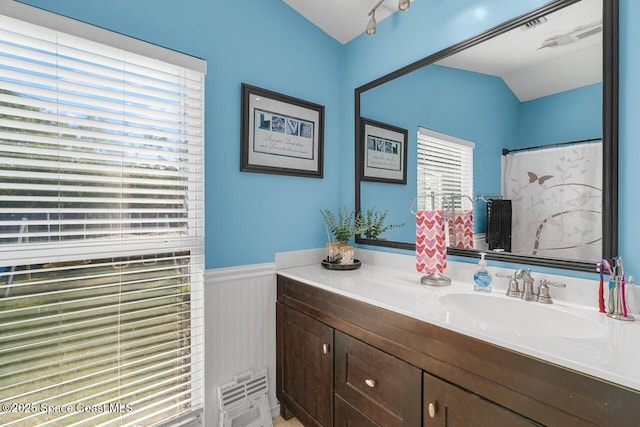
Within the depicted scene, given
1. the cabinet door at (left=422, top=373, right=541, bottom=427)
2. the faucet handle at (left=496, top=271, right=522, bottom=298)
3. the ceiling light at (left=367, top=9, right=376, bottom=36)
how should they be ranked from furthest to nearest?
the ceiling light at (left=367, top=9, right=376, bottom=36), the faucet handle at (left=496, top=271, right=522, bottom=298), the cabinet door at (left=422, top=373, right=541, bottom=427)

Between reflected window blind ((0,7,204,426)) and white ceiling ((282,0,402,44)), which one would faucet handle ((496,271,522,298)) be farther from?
white ceiling ((282,0,402,44))

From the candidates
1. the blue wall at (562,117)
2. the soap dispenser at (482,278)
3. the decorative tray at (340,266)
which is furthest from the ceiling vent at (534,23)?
the decorative tray at (340,266)

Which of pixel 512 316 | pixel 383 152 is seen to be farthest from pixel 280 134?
pixel 512 316

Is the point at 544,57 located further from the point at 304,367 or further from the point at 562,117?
the point at 304,367

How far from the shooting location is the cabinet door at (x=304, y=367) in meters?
1.46

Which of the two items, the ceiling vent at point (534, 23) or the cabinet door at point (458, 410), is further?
the ceiling vent at point (534, 23)

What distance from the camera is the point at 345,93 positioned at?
219cm

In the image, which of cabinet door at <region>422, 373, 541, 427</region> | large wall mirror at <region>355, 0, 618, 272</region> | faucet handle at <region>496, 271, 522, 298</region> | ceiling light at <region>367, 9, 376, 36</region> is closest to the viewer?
cabinet door at <region>422, 373, 541, 427</region>

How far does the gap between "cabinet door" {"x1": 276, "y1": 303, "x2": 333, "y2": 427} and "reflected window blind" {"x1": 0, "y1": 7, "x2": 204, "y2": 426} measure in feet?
1.53

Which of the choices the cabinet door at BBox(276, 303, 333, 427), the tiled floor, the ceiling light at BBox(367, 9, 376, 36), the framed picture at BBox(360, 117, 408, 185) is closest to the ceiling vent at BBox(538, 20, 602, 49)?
the framed picture at BBox(360, 117, 408, 185)

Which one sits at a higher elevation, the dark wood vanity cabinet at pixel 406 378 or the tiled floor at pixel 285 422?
the dark wood vanity cabinet at pixel 406 378

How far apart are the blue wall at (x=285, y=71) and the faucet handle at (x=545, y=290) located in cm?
22

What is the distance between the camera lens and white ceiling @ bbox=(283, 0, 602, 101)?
44.9 inches

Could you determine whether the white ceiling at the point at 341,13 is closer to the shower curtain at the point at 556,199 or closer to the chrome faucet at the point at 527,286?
the shower curtain at the point at 556,199
